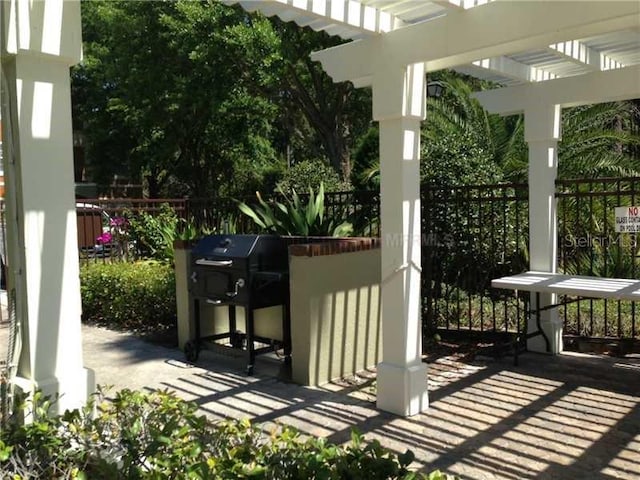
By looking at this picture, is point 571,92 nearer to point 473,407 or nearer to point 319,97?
point 473,407

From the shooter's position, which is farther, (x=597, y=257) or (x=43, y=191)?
(x=597, y=257)

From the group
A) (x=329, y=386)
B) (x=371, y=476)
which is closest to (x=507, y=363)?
(x=329, y=386)

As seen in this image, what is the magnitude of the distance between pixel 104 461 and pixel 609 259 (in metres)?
6.41

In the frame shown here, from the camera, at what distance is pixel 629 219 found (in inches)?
221

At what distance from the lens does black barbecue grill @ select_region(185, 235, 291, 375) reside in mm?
5262

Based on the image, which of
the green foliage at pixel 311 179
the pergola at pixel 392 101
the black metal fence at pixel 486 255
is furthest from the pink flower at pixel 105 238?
the pergola at pixel 392 101

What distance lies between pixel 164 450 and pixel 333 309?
117 inches

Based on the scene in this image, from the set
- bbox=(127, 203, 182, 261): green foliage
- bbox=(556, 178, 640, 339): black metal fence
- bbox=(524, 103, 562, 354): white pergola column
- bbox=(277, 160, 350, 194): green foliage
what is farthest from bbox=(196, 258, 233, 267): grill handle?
bbox=(277, 160, 350, 194): green foliage

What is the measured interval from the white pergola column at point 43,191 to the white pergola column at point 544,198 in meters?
4.55

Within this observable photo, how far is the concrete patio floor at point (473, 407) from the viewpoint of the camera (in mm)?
3590

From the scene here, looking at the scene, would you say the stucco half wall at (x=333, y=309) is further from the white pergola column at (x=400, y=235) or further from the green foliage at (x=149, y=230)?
the green foliage at (x=149, y=230)

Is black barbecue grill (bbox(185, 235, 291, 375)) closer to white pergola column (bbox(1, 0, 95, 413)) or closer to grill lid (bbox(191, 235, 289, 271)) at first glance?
grill lid (bbox(191, 235, 289, 271))

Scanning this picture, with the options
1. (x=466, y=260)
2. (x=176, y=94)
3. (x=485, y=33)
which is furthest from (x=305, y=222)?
(x=176, y=94)

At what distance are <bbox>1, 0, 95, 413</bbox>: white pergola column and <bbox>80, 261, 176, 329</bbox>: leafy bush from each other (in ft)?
14.9
